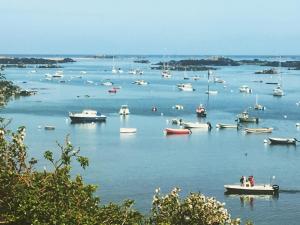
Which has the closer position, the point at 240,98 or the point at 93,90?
the point at 240,98

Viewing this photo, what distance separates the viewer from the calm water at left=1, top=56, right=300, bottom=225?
98.8 feet

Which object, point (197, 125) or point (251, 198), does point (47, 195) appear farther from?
point (197, 125)

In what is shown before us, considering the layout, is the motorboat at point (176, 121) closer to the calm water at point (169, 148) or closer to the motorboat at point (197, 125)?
the calm water at point (169, 148)

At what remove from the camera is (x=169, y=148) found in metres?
45.1

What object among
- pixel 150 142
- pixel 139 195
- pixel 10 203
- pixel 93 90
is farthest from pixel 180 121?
pixel 10 203

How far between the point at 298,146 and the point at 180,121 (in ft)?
48.1

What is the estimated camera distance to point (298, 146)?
46969mm

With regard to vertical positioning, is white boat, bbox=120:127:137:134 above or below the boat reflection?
above

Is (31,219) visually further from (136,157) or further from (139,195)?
(136,157)

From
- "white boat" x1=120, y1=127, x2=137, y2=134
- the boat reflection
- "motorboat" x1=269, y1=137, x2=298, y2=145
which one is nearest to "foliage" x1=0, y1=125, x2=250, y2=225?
the boat reflection

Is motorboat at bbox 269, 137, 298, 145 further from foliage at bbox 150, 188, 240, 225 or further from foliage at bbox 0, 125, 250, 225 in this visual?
foliage at bbox 0, 125, 250, 225

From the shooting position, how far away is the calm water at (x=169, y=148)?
98.8 feet

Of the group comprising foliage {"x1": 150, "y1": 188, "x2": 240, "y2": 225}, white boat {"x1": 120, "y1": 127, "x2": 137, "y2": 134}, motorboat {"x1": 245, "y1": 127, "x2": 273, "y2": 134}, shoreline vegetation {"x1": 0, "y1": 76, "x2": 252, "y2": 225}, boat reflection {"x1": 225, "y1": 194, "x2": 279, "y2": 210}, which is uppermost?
shoreline vegetation {"x1": 0, "y1": 76, "x2": 252, "y2": 225}

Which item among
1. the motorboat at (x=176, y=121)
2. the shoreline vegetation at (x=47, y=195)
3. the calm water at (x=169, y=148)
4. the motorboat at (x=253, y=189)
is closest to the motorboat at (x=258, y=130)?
the calm water at (x=169, y=148)
